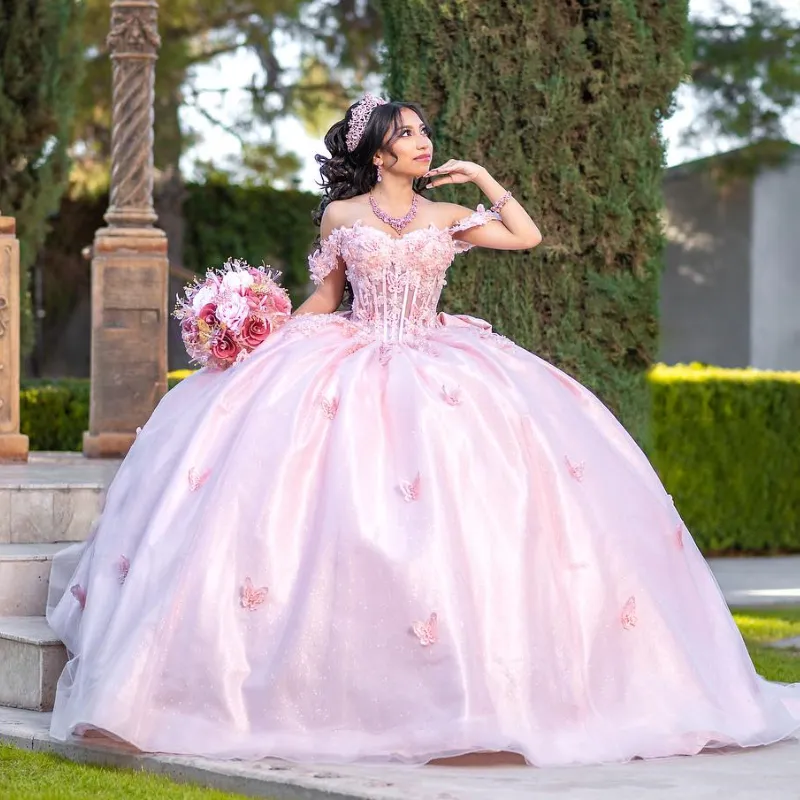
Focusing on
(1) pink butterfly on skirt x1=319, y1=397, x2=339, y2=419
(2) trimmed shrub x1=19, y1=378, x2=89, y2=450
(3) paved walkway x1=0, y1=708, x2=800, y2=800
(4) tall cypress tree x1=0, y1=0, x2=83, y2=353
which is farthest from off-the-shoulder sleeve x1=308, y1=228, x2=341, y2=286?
(4) tall cypress tree x1=0, y1=0, x2=83, y2=353

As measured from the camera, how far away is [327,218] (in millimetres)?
5625

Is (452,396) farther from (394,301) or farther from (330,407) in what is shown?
(394,301)

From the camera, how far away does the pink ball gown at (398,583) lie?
Answer: 4531 millimetres

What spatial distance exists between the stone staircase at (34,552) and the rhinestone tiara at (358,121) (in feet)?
6.00

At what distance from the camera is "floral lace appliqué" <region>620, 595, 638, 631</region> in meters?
4.77

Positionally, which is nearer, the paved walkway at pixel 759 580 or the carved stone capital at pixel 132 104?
the carved stone capital at pixel 132 104

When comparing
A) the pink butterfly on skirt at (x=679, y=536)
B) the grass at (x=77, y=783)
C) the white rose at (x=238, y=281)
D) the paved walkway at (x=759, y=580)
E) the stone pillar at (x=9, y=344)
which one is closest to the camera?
the grass at (x=77, y=783)

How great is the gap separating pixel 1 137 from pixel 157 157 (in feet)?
14.4

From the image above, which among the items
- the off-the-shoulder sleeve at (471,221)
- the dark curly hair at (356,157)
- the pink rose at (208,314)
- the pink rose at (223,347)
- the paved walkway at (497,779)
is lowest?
the paved walkway at (497,779)

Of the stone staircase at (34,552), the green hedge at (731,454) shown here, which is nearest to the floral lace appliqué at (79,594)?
the stone staircase at (34,552)

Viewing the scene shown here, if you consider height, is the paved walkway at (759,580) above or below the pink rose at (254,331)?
below

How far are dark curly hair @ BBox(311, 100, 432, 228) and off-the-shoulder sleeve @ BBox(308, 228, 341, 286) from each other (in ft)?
0.51

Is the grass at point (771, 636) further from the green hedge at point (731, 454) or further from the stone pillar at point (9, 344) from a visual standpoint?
the stone pillar at point (9, 344)

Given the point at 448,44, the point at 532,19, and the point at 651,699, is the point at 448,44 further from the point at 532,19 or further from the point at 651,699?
the point at 651,699
